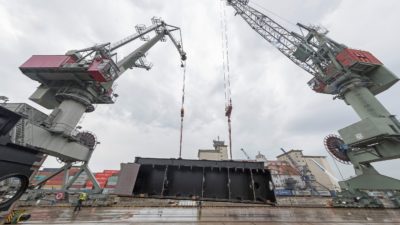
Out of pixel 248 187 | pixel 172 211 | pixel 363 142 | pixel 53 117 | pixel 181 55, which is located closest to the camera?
pixel 248 187

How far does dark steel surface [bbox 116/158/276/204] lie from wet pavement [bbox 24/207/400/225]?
298cm

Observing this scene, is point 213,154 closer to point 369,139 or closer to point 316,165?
point 316,165

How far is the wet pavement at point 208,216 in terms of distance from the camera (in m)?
12.6

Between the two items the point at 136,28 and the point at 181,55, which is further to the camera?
the point at 181,55

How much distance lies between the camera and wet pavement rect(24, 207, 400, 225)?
12.6 meters

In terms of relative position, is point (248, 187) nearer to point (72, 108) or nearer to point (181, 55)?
point (72, 108)

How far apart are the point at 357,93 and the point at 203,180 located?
26485 millimetres

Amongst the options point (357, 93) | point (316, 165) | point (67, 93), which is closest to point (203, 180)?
point (67, 93)

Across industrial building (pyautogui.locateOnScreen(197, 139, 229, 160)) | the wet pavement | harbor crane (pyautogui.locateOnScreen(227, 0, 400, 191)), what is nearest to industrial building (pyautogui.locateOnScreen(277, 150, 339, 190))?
industrial building (pyautogui.locateOnScreen(197, 139, 229, 160))

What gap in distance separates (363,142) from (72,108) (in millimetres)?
37304

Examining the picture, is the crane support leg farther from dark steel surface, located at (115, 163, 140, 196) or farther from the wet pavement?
dark steel surface, located at (115, 163, 140, 196)

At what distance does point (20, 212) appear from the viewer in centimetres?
1243

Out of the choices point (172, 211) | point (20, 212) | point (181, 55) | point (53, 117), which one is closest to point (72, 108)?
point (53, 117)

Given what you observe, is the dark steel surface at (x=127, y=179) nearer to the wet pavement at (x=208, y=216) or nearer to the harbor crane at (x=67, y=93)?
the wet pavement at (x=208, y=216)
